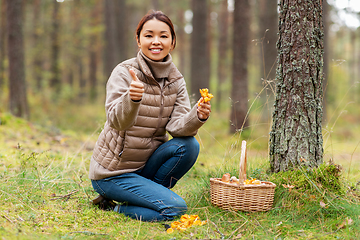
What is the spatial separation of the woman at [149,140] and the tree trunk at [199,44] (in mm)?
6990

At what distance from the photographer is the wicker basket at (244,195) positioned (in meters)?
2.34

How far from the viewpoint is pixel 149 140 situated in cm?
265

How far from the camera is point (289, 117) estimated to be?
2744 millimetres

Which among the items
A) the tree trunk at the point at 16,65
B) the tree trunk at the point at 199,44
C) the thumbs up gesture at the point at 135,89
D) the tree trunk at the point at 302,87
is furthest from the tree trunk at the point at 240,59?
the tree trunk at the point at 16,65

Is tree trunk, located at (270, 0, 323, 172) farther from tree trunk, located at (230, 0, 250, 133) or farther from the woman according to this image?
tree trunk, located at (230, 0, 250, 133)

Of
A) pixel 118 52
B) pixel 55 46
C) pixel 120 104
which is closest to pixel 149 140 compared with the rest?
pixel 120 104

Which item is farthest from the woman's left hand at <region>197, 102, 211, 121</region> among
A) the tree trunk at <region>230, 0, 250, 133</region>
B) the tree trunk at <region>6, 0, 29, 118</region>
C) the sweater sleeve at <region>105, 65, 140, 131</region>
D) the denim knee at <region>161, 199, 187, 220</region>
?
the tree trunk at <region>6, 0, 29, 118</region>

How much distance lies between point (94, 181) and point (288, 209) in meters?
1.64

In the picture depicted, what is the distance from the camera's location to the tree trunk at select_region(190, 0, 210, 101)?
960 centimetres

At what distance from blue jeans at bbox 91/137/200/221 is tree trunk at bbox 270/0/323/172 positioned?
85 cm

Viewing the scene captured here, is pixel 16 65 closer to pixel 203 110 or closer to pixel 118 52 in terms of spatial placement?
pixel 118 52

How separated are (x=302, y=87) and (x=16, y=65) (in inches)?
284

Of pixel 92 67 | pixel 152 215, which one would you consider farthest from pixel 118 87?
pixel 92 67

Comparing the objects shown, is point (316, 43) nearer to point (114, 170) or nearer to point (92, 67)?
point (114, 170)
